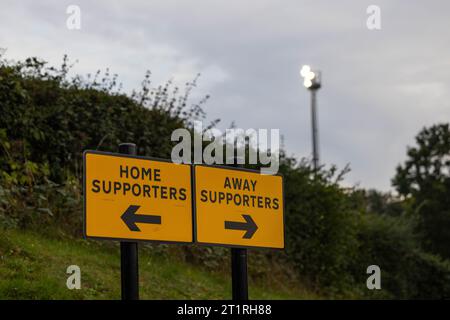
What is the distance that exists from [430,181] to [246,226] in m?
34.0

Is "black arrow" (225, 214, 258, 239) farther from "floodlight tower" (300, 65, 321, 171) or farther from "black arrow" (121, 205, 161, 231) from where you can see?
"floodlight tower" (300, 65, 321, 171)

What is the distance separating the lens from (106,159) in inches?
214

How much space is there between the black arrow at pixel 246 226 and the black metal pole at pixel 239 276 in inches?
5.0

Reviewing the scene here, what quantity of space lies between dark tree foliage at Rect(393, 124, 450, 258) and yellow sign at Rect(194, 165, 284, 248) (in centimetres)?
2642

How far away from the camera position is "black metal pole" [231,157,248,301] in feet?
19.4

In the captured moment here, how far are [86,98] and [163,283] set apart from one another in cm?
390

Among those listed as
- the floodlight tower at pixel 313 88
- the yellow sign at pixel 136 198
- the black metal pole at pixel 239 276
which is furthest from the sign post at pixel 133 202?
the floodlight tower at pixel 313 88

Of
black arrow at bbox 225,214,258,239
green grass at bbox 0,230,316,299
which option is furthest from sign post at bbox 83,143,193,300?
green grass at bbox 0,230,316,299

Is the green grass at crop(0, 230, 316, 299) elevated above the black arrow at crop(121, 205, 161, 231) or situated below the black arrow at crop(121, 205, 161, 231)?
below

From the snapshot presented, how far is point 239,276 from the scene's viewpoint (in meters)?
5.95

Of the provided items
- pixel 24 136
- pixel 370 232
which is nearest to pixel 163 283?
pixel 24 136

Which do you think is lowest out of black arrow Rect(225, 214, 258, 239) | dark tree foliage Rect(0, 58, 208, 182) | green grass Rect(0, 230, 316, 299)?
green grass Rect(0, 230, 316, 299)

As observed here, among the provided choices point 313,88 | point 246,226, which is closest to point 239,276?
point 246,226

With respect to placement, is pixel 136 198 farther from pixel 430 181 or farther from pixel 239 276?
pixel 430 181
